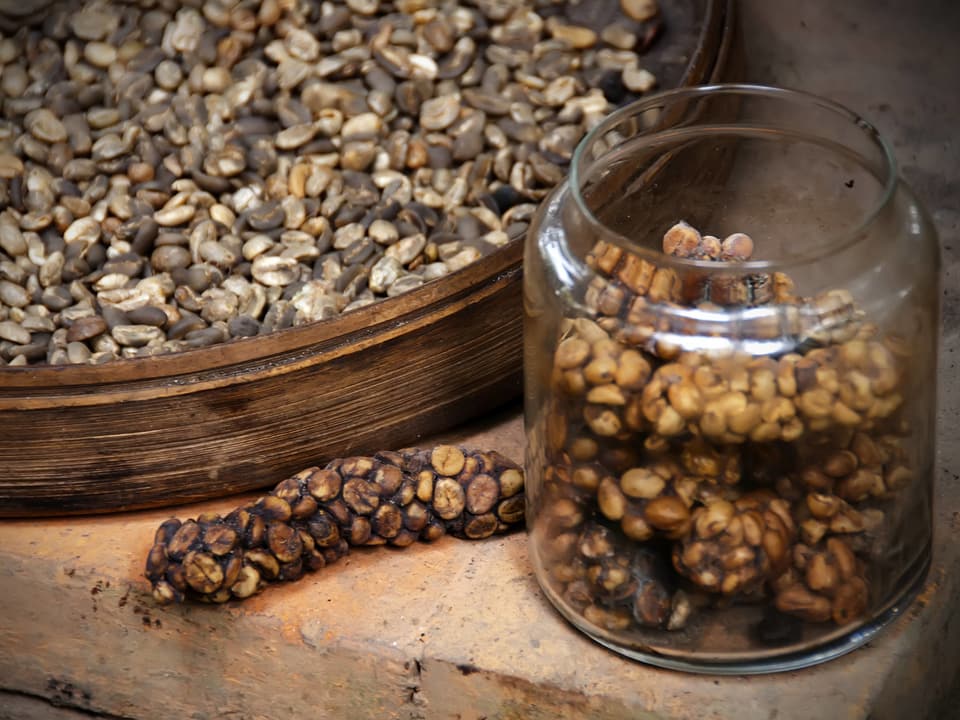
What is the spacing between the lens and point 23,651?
1.11 m

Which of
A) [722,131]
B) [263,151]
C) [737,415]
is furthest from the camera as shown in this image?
[263,151]

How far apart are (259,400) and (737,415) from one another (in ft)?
1.26

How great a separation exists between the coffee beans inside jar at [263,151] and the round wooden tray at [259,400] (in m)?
0.09

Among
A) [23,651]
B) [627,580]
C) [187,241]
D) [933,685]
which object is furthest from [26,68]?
[933,685]

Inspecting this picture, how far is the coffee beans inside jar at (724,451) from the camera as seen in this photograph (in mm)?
783

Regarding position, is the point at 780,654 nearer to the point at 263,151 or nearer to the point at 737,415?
the point at 737,415

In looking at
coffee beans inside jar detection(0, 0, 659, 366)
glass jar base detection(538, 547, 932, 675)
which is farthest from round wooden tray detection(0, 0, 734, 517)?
glass jar base detection(538, 547, 932, 675)

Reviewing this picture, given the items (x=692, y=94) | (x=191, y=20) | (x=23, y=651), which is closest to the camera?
(x=692, y=94)

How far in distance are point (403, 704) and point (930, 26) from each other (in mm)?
968

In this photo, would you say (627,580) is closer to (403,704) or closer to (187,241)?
(403,704)

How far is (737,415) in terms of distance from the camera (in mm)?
774

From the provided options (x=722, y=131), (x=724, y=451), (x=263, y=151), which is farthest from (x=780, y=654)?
(x=263, y=151)

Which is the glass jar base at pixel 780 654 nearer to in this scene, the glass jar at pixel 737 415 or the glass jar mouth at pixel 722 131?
→ the glass jar at pixel 737 415

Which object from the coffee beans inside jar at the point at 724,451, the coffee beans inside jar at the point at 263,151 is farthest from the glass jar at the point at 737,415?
the coffee beans inside jar at the point at 263,151
